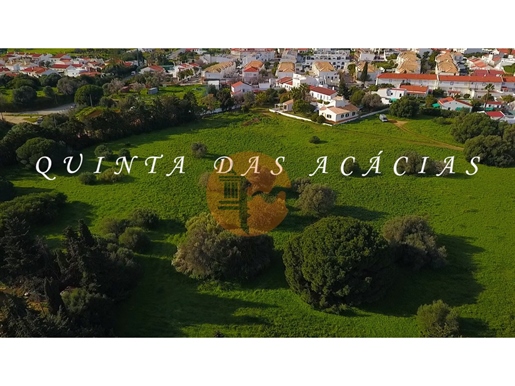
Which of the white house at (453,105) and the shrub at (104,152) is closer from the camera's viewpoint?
the shrub at (104,152)

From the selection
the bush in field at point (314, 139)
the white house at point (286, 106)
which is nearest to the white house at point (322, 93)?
the white house at point (286, 106)

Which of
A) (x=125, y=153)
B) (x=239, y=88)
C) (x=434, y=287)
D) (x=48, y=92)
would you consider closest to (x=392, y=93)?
(x=239, y=88)

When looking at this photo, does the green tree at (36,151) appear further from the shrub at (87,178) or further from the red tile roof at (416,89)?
the red tile roof at (416,89)

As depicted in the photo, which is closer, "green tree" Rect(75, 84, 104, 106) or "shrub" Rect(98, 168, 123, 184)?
"shrub" Rect(98, 168, 123, 184)

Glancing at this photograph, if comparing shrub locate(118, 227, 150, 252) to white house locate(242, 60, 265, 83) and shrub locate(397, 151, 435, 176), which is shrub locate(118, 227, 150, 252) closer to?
shrub locate(397, 151, 435, 176)

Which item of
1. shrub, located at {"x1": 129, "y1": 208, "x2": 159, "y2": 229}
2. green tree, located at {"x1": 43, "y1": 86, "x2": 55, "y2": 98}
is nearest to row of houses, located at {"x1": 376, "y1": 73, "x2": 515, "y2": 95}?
shrub, located at {"x1": 129, "y1": 208, "x2": 159, "y2": 229}

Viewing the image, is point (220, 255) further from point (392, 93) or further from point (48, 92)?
point (48, 92)
